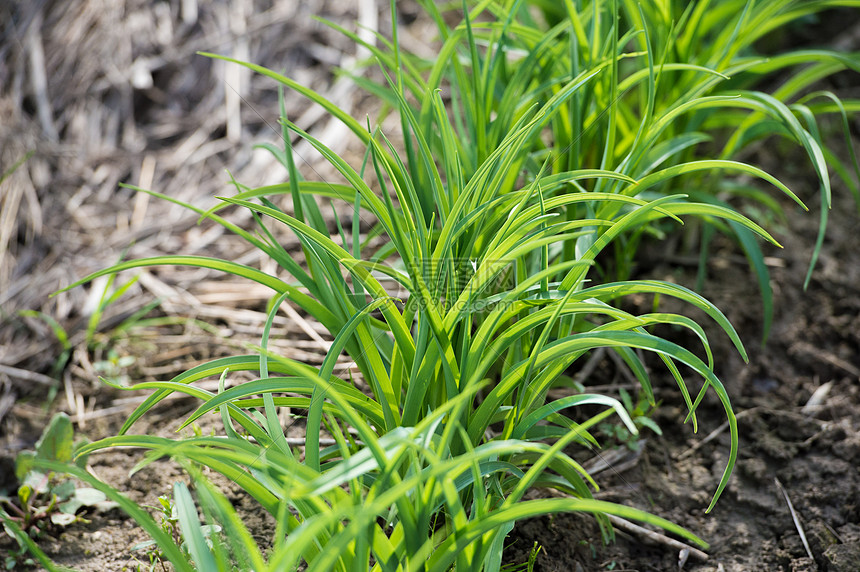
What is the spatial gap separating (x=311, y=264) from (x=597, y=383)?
2.26 feet

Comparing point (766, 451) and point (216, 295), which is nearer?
point (766, 451)

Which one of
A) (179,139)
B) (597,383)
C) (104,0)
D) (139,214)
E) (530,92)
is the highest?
(104,0)

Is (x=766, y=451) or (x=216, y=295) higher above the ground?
(x=216, y=295)

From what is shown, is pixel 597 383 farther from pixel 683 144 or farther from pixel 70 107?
pixel 70 107

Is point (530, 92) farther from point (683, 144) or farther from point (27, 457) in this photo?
point (27, 457)

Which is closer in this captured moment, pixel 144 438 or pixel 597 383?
pixel 144 438

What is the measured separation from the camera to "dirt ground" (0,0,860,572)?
3.83ft

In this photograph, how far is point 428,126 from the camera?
1.23 meters

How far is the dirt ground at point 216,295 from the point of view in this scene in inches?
46.0

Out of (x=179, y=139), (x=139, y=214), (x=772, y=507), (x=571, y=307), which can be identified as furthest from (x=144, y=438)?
(x=179, y=139)

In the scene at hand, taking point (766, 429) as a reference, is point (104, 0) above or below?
above

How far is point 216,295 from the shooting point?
1663mm

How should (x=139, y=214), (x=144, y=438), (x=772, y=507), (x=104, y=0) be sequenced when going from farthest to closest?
(x=104, y=0) < (x=139, y=214) < (x=772, y=507) < (x=144, y=438)

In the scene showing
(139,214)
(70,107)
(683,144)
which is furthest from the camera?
(70,107)
